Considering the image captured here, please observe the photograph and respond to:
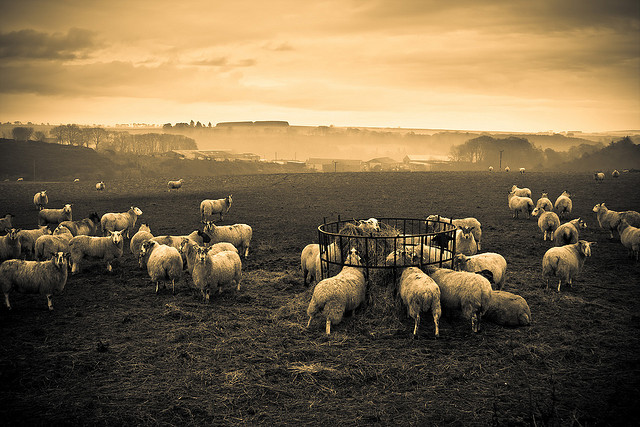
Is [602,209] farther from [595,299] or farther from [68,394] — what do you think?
[68,394]

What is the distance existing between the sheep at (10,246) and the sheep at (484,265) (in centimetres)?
1380

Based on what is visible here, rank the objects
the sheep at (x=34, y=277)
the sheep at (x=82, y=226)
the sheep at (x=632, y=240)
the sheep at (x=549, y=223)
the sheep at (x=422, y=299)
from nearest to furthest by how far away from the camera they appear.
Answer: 1. the sheep at (x=422, y=299)
2. the sheep at (x=34, y=277)
3. the sheep at (x=632, y=240)
4. the sheep at (x=82, y=226)
5. the sheep at (x=549, y=223)

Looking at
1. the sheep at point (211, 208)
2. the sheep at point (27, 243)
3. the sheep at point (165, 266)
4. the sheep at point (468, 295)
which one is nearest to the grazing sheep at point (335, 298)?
the sheep at point (468, 295)

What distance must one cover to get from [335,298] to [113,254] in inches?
338

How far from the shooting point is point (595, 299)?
10000 mm

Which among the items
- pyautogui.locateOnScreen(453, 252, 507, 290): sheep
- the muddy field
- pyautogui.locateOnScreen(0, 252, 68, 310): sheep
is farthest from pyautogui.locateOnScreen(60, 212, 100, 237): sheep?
pyautogui.locateOnScreen(453, 252, 507, 290): sheep

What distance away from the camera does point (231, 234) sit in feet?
48.9

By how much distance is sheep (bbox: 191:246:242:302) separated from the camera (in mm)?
10273

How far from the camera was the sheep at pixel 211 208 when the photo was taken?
2359cm

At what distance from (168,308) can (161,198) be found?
84.3 feet

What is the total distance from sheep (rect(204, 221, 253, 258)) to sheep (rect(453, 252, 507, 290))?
8.21 meters

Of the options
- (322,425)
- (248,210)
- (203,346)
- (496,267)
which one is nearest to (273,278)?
(203,346)

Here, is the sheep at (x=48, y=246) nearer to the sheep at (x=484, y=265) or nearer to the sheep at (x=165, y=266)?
the sheep at (x=165, y=266)

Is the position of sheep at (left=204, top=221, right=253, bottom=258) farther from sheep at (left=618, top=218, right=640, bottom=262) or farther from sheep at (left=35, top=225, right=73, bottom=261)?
sheep at (left=618, top=218, right=640, bottom=262)
